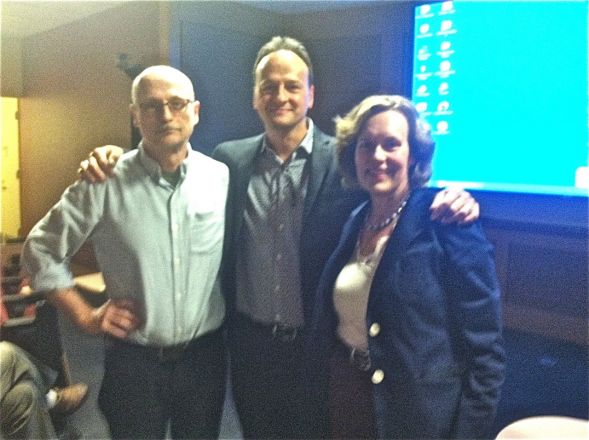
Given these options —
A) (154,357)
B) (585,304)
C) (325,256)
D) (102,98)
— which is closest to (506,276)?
(585,304)

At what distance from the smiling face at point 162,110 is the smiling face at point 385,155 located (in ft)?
0.90

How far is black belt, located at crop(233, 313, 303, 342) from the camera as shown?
95 cm

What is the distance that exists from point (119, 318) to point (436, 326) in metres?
0.49

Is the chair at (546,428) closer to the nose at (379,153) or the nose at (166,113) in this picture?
the nose at (379,153)

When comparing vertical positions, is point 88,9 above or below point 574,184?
above

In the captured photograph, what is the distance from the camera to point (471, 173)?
867 millimetres

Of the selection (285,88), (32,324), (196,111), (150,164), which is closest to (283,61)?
(285,88)

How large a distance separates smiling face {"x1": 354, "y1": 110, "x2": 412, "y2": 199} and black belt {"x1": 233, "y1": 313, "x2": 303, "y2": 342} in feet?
0.84

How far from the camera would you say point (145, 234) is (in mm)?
935

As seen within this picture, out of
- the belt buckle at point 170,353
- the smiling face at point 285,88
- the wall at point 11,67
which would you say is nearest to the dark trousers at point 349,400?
the belt buckle at point 170,353

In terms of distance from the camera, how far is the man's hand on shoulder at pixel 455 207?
851mm

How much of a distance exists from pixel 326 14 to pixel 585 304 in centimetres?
58

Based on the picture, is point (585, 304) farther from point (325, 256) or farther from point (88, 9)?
point (88, 9)

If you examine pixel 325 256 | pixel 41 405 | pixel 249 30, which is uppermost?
pixel 249 30
